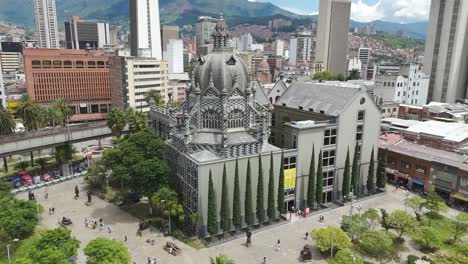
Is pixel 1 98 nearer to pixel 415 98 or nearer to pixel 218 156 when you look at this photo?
pixel 218 156

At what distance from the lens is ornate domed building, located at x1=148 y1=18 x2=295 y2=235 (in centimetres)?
5366

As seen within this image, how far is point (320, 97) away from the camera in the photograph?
70.7 metres

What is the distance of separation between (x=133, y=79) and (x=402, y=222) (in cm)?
11092

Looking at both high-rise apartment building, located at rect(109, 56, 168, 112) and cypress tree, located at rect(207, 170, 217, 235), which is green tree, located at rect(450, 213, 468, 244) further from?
high-rise apartment building, located at rect(109, 56, 168, 112)

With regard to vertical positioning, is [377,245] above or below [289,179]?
below

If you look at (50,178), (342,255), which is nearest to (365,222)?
(342,255)

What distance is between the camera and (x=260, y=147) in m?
57.8

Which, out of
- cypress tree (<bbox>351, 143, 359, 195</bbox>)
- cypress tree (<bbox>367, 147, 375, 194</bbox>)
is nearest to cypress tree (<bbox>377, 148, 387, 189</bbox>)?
cypress tree (<bbox>367, 147, 375, 194</bbox>)

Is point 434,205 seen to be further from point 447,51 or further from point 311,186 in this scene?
point 447,51

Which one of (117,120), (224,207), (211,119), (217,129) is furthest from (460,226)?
(117,120)

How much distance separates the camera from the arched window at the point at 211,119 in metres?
58.2

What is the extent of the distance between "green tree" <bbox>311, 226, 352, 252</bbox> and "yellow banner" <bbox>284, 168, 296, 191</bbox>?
14555 mm

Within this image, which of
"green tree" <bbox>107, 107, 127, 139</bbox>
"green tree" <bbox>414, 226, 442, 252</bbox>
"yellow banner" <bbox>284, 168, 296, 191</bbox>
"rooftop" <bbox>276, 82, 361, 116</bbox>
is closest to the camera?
"green tree" <bbox>414, 226, 442, 252</bbox>

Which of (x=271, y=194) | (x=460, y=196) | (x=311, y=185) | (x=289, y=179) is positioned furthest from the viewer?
(x=460, y=196)
